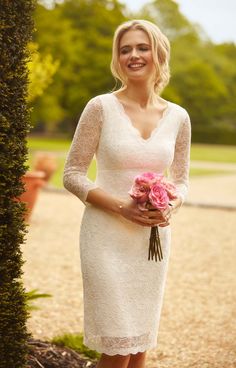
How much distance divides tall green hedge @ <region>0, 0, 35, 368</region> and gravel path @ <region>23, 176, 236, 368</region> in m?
1.67

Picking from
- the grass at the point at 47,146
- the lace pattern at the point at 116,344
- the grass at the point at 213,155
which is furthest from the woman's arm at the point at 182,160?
the grass at the point at 47,146

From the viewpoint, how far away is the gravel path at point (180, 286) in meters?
→ 4.87

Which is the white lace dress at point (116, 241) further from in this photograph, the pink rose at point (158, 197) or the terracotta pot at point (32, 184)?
the terracotta pot at point (32, 184)

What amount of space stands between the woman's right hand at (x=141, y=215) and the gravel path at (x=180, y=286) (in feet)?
6.62

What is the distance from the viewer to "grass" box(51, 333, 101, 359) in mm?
4367

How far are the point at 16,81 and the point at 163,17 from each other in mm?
63831

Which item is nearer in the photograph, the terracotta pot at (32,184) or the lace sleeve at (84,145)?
the lace sleeve at (84,145)

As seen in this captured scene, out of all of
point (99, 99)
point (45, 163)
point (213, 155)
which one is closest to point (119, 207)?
point (99, 99)

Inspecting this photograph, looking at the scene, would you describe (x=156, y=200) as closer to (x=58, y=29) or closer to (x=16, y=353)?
(x=16, y=353)

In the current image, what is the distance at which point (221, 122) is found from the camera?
62375 mm

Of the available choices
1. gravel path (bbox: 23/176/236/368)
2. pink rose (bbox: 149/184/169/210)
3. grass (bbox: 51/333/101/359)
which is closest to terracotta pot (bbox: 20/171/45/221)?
gravel path (bbox: 23/176/236/368)

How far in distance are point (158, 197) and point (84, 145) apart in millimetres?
505

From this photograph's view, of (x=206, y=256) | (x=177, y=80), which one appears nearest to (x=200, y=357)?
(x=206, y=256)

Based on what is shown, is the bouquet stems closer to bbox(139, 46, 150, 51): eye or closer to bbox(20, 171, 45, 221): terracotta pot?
bbox(139, 46, 150, 51): eye
